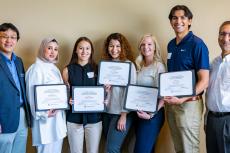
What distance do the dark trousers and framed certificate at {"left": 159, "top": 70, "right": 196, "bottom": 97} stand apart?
268 mm

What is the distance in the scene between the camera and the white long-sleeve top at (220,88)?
6.77 ft

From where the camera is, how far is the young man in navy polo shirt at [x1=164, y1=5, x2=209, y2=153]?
2.21 meters

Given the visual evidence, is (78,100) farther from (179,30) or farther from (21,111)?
(179,30)

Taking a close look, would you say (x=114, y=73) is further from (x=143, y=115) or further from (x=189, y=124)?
(x=189, y=124)

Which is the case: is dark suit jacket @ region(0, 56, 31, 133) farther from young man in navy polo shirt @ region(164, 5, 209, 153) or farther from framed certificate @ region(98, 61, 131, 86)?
young man in navy polo shirt @ region(164, 5, 209, 153)

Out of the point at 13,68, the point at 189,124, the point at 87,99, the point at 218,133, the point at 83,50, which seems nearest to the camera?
the point at 218,133

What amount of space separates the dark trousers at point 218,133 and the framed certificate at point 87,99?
3.20ft

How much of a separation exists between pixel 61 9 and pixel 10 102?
4.04ft

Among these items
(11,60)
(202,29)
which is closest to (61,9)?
(11,60)

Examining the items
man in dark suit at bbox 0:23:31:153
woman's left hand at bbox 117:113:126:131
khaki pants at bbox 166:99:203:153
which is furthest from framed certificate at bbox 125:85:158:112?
man in dark suit at bbox 0:23:31:153

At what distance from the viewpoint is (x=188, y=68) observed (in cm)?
229

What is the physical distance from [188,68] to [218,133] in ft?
1.89

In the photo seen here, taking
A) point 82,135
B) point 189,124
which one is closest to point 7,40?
point 82,135

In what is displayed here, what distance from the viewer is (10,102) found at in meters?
2.24
